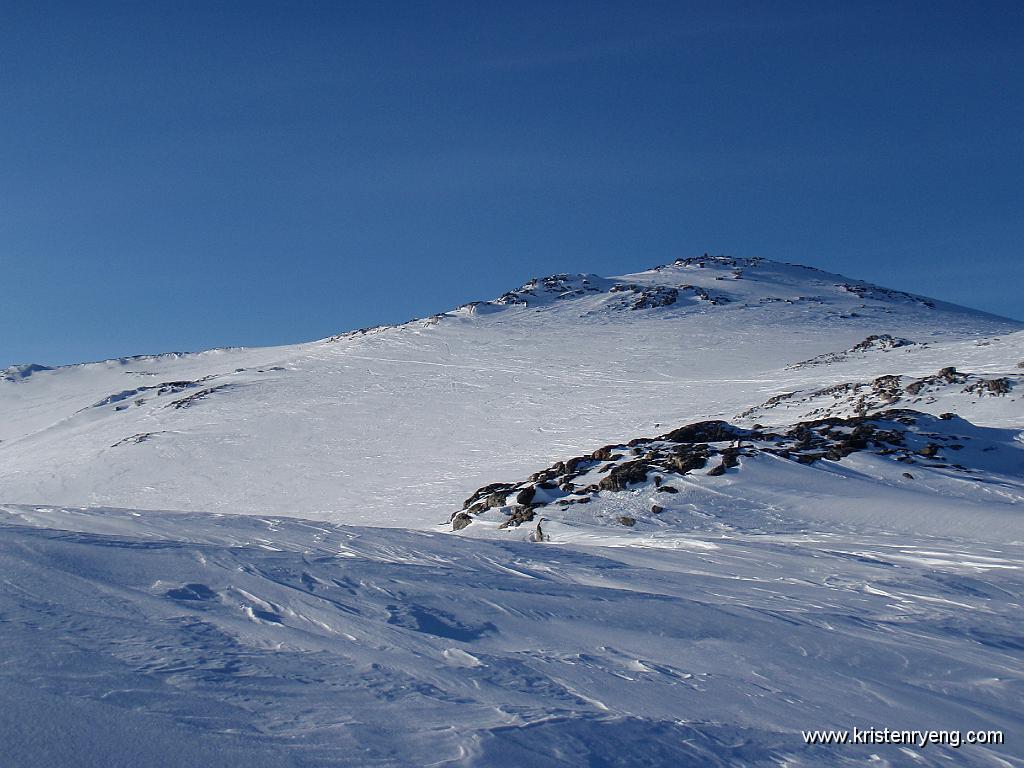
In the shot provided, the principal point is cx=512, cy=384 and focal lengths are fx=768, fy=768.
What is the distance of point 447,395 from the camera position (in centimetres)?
4291

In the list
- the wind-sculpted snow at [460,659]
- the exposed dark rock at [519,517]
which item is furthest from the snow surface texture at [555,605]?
the exposed dark rock at [519,517]

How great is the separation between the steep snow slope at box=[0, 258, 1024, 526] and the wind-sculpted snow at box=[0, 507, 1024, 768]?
1305cm

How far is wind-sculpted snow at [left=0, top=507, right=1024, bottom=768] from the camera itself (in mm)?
3854

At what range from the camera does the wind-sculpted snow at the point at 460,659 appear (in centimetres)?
385

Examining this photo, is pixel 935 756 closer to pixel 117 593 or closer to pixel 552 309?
pixel 117 593

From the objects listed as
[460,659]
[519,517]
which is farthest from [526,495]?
[460,659]

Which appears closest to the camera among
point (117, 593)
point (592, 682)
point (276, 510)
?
point (592, 682)

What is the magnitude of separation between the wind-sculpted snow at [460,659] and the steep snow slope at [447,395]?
42.8 feet

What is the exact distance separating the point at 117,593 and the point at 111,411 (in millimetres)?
51740

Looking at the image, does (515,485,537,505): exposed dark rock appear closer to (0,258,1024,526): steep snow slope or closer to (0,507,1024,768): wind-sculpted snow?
(0,258,1024,526): steep snow slope

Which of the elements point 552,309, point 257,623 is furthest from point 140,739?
point 552,309

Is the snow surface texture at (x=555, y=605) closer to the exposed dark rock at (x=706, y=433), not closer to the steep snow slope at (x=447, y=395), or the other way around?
the exposed dark rock at (x=706, y=433)

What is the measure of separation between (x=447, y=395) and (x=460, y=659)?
124 feet

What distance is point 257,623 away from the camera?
5613mm
